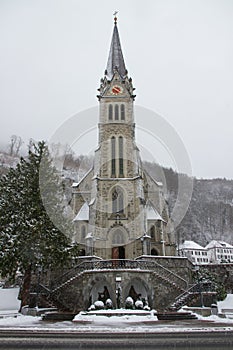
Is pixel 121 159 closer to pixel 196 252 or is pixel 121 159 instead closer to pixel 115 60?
pixel 115 60

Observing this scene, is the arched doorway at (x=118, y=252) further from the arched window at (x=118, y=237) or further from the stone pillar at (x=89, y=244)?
the stone pillar at (x=89, y=244)

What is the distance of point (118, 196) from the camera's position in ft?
109

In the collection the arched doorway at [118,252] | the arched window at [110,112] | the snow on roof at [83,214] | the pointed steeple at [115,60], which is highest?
the pointed steeple at [115,60]

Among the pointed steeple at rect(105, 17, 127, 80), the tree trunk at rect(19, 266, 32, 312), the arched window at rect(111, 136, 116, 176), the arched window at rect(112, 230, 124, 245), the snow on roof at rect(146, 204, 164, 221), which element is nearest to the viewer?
the tree trunk at rect(19, 266, 32, 312)

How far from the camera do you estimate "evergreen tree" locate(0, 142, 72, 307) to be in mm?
19953

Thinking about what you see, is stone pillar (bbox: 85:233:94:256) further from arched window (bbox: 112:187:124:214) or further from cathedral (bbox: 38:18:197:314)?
arched window (bbox: 112:187:124:214)

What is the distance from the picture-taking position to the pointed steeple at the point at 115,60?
139ft

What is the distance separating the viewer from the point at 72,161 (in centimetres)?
9969

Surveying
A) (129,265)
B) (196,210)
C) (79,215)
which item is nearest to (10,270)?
(129,265)

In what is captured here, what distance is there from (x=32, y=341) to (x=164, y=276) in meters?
18.9

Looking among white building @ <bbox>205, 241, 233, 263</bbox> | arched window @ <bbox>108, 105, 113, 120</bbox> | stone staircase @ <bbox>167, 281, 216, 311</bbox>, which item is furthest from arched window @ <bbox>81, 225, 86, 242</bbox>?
white building @ <bbox>205, 241, 233, 263</bbox>

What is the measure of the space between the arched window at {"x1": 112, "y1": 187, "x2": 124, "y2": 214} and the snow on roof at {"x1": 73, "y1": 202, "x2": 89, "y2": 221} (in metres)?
3.40

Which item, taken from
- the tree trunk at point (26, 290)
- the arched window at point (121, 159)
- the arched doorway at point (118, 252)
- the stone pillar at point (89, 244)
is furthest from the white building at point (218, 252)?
the tree trunk at point (26, 290)

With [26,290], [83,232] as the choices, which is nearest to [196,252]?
[83,232]
